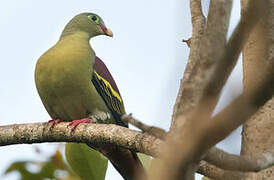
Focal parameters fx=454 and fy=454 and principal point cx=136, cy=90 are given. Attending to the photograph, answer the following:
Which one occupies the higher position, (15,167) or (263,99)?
(263,99)

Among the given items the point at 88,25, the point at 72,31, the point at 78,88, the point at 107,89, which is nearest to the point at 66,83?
the point at 78,88

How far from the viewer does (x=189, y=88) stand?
0.92 m

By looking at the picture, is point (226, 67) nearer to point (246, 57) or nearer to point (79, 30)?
point (246, 57)

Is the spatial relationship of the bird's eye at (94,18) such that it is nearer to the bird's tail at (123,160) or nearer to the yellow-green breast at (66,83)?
the yellow-green breast at (66,83)

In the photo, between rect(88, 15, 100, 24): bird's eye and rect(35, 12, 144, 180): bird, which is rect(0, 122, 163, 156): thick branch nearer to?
rect(35, 12, 144, 180): bird

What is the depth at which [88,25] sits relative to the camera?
422cm

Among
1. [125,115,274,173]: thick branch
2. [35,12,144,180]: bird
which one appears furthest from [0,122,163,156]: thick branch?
[125,115,274,173]: thick branch

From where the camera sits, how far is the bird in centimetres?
340

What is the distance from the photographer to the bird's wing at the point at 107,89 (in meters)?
3.70

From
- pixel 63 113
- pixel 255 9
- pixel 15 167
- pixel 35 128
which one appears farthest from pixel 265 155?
pixel 63 113

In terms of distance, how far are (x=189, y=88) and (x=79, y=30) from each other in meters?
3.30

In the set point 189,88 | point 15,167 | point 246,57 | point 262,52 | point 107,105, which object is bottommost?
point 15,167

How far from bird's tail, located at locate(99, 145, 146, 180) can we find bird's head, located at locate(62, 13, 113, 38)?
1.34 meters

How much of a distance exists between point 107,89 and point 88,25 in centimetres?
75
